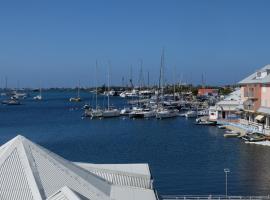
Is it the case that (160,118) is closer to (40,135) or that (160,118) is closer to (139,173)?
(40,135)

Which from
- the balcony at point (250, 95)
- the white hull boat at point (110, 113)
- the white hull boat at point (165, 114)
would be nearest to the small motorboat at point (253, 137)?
the balcony at point (250, 95)

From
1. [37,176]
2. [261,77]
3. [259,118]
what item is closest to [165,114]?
[261,77]

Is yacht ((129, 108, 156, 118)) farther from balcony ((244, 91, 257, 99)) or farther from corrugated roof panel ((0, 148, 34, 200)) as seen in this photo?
corrugated roof panel ((0, 148, 34, 200))

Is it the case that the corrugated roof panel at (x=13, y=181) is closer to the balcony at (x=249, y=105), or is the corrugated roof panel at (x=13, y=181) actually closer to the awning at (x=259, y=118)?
the awning at (x=259, y=118)

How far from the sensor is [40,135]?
78375 millimetres

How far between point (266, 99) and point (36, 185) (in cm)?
5307

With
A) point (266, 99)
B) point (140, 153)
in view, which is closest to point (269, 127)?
point (266, 99)

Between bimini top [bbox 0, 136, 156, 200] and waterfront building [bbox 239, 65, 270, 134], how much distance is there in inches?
1735

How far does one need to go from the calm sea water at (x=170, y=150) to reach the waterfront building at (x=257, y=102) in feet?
14.1

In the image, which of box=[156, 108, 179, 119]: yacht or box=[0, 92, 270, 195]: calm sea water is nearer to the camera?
box=[0, 92, 270, 195]: calm sea water

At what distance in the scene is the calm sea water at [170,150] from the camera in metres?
36.8

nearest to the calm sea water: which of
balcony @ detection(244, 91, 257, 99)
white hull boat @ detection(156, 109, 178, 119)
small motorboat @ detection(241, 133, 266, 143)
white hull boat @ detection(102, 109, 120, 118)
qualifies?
small motorboat @ detection(241, 133, 266, 143)

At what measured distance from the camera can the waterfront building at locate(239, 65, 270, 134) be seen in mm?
64250

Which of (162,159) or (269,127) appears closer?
(162,159)
